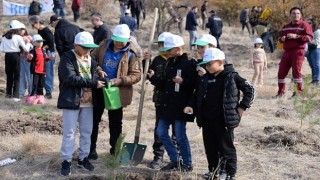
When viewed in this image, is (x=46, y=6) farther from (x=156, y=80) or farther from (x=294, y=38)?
(x=156, y=80)

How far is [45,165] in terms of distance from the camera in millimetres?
6355

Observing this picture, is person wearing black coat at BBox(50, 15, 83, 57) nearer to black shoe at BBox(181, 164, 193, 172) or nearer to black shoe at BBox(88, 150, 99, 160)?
black shoe at BBox(88, 150, 99, 160)

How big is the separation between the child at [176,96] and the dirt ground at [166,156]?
27 cm

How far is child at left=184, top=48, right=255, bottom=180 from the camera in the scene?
213 inches

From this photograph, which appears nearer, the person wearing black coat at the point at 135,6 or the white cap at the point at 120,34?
the white cap at the point at 120,34

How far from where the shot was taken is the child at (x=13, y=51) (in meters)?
10.3

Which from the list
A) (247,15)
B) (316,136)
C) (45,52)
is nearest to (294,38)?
(316,136)

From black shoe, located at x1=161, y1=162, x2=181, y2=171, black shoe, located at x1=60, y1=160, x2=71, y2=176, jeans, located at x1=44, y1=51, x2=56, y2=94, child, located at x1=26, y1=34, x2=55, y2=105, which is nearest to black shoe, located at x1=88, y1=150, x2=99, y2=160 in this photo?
black shoe, located at x1=60, y1=160, x2=71, y2=176

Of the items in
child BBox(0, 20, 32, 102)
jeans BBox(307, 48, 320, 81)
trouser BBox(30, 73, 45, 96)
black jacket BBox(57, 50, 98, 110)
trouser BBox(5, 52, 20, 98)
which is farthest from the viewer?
jeans BBox(307, 48, 320, 81)

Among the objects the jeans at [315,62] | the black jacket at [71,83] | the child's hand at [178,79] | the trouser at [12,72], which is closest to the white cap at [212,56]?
the child's hand at [178,79]

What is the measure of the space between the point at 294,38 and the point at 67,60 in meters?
5.40

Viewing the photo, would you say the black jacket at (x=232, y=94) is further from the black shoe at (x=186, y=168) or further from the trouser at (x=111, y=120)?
the trouser at (x=111, y=120)

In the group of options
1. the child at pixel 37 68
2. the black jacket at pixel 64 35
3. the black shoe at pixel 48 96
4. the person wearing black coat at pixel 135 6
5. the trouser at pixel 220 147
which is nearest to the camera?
the trouser at pixel 220 147

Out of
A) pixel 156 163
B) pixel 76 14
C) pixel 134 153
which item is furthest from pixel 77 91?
pixel 76 14
